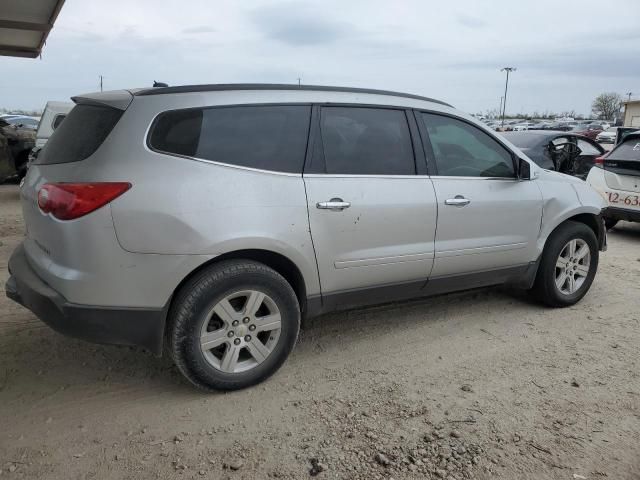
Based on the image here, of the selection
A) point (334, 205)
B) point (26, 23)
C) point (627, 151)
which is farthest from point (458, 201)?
point (26, 23)

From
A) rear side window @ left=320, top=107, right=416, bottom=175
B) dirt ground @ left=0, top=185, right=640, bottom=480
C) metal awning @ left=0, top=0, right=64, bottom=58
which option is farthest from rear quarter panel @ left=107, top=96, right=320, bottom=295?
metal awning @ left=0, top=0, right=64, bottom=58

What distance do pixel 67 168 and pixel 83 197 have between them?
320 mm

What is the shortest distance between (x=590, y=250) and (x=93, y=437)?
14.0ft

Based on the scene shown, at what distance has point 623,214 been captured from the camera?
7.55 meters

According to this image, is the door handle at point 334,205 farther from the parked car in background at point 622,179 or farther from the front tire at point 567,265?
the parked car in background at point 622,179

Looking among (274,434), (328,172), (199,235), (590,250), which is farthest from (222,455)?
(590,250)

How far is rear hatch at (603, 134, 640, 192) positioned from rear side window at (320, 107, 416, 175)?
204 inches

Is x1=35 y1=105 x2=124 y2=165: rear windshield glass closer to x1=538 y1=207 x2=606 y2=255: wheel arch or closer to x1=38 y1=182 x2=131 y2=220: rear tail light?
x1=38 y1=182 x2=131 y2=220: rear tail light

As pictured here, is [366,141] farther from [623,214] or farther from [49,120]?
[49,120]

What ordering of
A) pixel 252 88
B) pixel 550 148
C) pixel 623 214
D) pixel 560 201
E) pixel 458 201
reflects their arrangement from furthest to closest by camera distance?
pixel 550 148
pixel 623 214
pixel 560 201
pixel 458 201
pixel 252 88

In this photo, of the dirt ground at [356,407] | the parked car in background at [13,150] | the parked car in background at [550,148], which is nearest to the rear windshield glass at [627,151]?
the parked car in background at [550,148]

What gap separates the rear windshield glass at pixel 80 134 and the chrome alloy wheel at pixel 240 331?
1.14 m

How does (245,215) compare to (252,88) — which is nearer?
(245,215)

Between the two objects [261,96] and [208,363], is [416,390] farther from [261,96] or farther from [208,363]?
[261,96]
